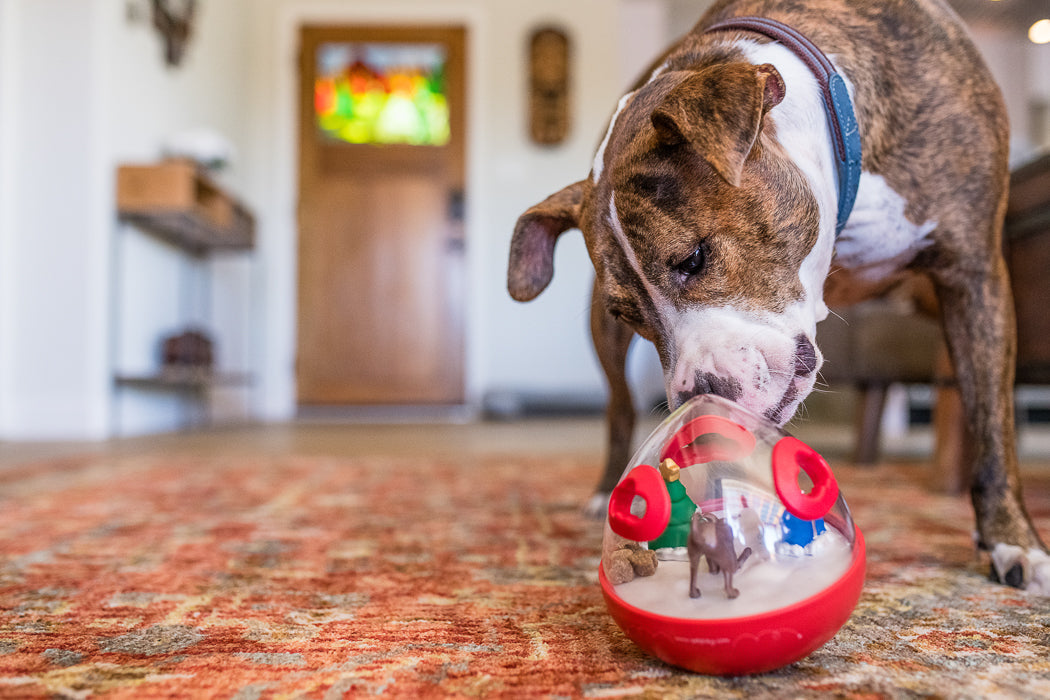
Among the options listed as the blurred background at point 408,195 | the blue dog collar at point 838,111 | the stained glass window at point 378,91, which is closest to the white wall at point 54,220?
the blurred background at point 408,195

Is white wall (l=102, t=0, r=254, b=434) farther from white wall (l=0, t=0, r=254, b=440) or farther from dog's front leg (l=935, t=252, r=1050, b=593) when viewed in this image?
dog's front leg (l=935, t=252, r=1050, b=593)

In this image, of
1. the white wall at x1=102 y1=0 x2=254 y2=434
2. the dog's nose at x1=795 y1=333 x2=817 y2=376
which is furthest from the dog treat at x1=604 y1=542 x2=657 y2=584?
the white wall at x1=102 y1=0 x2=254 y2=434

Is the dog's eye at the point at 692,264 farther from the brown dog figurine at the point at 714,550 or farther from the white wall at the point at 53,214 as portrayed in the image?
the white wall at the point at 53,214

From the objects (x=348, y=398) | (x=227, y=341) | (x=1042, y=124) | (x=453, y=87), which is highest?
(x=453, y=87)

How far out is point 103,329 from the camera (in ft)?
11.8

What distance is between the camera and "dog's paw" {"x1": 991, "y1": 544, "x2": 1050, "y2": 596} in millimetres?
912

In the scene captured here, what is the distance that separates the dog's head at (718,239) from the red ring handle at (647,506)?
222 mm

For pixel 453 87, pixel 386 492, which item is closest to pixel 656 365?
pixel 453 87

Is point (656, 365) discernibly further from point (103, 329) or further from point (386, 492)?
point (386, 492)

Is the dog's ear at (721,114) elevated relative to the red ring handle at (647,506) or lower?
elevated

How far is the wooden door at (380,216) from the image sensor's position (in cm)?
575

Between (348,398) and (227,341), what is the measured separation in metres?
0.95

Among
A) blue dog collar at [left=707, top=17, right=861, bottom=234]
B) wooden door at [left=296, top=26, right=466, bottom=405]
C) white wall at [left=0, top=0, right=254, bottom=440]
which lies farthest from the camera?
wooden door at [left=296, top=26, right=466, bottom=405]

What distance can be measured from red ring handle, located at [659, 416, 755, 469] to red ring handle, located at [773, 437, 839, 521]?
3 centimetres
